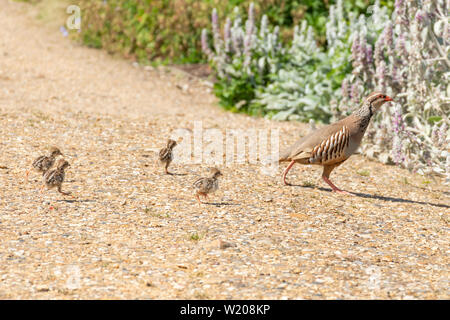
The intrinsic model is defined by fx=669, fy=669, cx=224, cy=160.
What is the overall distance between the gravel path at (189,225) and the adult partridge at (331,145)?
0.37 meters

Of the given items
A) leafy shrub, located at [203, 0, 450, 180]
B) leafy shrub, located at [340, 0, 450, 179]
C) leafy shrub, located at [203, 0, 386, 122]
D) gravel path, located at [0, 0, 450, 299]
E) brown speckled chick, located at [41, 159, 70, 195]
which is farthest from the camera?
leafy shrub, located at [203, 0, 386, 122]

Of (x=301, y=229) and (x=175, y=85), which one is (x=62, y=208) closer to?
(x=301, y=229)

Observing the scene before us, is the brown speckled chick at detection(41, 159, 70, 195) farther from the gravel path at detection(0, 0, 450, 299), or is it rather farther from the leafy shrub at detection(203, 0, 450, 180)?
the leafy shrub at detection(203, 0, 450, 180)

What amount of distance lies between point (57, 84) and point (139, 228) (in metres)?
8.03

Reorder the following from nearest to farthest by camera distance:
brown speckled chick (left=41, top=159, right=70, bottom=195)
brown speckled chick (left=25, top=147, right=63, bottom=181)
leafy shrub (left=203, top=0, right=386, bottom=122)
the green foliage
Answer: brown speckled chick (left=41, top=159, right=70, bottom=195)
brown speckled chick (left=25, top=147, right=63, bottom=181)
leafy shrub (left=203, top=0, right=386, bottom=122)
the green foliage

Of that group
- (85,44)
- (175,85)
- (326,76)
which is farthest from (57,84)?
(326,76)

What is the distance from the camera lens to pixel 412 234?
22.9 ft

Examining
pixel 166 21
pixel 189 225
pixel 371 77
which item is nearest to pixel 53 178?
pixel 189 225

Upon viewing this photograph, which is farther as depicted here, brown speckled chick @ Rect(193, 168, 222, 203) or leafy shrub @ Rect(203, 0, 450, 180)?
leafy shrub @ Rect(203, 0, 450, 180)

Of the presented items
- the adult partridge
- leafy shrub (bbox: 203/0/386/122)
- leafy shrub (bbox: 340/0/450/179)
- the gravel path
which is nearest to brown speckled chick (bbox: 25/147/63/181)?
the gravel path

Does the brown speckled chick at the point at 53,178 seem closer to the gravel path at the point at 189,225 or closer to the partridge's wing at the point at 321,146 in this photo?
the gravel path at the point at 189,225

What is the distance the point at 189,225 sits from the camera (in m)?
6.64

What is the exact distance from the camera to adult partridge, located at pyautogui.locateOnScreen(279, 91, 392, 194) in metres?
8.12

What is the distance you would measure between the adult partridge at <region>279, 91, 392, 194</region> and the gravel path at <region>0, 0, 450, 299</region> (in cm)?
37
